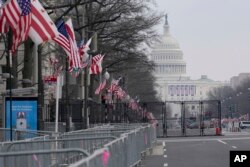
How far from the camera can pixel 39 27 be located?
69.9ft

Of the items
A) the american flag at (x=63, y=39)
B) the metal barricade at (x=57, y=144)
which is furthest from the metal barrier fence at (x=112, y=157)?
the american flag at (x=63, y=39)

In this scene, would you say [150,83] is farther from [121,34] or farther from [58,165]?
[58,165]

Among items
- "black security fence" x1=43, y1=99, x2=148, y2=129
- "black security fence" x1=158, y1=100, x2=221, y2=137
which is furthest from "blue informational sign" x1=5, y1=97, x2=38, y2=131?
"black security fence" x1=158, y1=100, x2=221, y2=137

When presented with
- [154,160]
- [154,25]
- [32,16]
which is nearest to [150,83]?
[154,25]

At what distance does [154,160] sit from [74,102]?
71.8ft

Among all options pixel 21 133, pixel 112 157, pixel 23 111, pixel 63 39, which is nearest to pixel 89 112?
pixel 63 39

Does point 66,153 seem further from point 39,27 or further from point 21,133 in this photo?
point 21,133

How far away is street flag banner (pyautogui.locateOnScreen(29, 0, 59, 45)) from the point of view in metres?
21.1

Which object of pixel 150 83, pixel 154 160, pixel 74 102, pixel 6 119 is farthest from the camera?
pixel 150 83

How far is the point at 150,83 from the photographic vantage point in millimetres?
113812

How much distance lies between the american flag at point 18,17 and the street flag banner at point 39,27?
0.47 m

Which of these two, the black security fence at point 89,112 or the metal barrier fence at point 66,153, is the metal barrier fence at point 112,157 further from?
the black security fence at point 89,112

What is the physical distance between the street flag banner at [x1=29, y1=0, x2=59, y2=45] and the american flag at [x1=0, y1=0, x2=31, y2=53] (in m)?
0.47

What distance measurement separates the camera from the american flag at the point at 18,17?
67.3 feet
